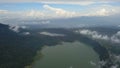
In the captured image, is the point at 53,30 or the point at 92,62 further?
the point at 53,30

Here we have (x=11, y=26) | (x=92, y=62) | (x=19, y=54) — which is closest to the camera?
(x=92, y=62)

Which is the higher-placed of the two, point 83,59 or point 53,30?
point 83,59

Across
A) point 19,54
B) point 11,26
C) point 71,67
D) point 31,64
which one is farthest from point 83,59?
point 11,26

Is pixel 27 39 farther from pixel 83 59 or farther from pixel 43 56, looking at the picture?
pixel 83 59

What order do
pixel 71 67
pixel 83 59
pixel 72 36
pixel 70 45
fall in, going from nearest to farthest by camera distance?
pixel 71 67 → pixel 83 59 → pixel 70 45 → pixel 72 36

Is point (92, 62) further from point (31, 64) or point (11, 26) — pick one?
point (11, 26)

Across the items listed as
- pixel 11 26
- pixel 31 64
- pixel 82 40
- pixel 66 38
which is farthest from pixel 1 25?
pixel 31 64
